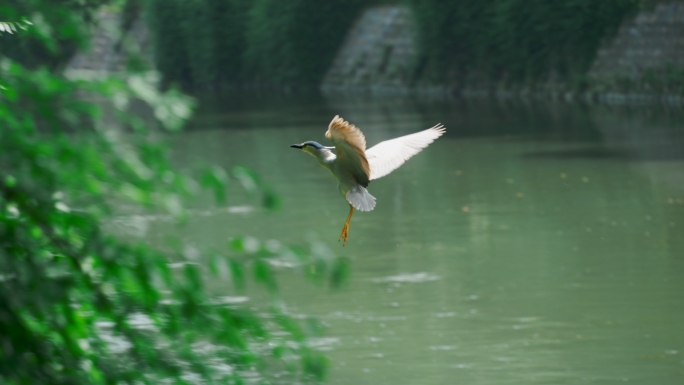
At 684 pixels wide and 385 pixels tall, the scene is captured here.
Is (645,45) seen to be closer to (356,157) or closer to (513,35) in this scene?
(513,35)

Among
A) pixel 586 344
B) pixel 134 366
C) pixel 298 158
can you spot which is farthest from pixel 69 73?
pixel 298 158

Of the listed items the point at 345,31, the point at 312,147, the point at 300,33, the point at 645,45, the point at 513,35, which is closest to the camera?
the point at 312,147

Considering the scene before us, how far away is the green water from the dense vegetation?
23.1 feet

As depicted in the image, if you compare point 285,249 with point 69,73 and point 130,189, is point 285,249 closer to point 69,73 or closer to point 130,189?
point 130,189

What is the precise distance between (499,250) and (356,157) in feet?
31.7

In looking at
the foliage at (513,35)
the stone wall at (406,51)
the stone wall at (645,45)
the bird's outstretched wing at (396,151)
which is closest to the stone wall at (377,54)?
the stone wall at (406,51)

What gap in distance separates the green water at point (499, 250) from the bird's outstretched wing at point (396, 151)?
0.89ft

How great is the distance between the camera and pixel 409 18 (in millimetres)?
37656

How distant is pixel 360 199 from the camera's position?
142 inches

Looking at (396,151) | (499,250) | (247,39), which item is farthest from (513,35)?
(396,151)

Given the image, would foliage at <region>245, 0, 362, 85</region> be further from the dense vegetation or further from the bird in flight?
the bird in flight

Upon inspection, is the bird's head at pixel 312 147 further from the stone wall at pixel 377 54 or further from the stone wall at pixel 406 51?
the stone wall at pixel 377 54

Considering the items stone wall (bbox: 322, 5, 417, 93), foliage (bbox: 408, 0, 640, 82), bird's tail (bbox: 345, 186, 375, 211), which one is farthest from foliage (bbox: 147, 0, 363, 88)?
bird's tail (bbox: 345, 186, 375, 211)

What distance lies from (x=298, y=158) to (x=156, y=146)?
1887cm
